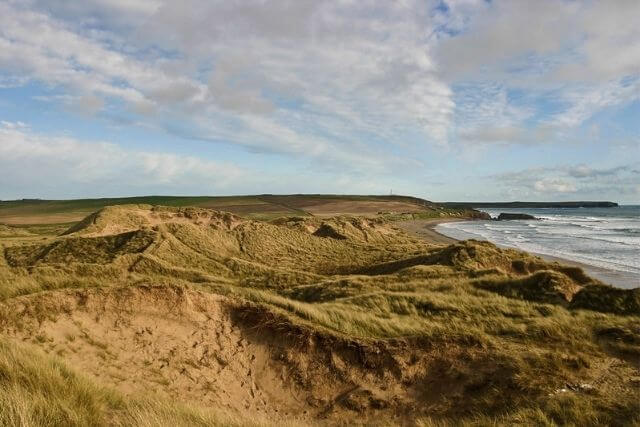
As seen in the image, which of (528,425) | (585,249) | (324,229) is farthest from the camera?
(585,249)

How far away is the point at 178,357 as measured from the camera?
11.0m

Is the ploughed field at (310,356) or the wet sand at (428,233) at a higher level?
the ploughed field at (310,356)

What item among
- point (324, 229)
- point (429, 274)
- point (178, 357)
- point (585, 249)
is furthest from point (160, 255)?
point (585, 249)

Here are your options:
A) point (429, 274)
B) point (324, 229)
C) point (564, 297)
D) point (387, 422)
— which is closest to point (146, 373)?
point (387, 422)

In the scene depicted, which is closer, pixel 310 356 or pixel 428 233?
pixel 310 356

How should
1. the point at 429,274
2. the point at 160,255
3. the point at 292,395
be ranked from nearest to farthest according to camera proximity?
the point at 292,395
the point at 429,274
the point at 160,255

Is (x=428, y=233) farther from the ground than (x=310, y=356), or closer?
closer

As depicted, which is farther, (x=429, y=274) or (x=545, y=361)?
(x=429, y=274)

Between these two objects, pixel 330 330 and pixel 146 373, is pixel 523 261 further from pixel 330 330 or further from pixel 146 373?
pixel 146 373

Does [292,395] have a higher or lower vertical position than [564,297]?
lower

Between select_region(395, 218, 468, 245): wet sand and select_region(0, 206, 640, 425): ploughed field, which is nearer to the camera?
select_region(0, 206, 640, 425): ploughed field

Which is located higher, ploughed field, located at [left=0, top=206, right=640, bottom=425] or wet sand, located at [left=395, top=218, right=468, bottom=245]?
ploughed field, located at [left=0, top=206, right=640, bottom=425]

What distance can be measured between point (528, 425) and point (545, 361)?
297 centimetres

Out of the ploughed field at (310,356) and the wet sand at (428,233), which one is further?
the wet sand at (428,233)
